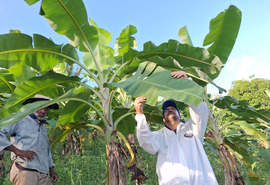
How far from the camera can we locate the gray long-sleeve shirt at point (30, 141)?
2297 millimetres

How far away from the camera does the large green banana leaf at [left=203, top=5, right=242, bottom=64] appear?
3016mm

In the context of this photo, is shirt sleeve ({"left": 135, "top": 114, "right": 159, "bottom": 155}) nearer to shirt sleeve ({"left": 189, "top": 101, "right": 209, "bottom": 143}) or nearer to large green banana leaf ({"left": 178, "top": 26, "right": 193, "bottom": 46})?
shirt sleeve ({"left": 189, "top": 101, "right": 209, "bottom": 143})

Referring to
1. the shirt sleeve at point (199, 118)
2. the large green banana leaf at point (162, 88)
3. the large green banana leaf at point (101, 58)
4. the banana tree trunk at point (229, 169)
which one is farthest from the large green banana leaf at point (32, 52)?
the banana tree trunk at point (229, 169)

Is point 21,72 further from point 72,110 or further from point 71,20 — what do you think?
point 71,20

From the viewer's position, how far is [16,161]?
7.52 ft

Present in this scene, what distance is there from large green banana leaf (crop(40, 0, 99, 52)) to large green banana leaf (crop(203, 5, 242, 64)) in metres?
2.10

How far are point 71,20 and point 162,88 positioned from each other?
1.73 m

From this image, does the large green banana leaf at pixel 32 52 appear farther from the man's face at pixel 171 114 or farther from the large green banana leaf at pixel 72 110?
the man's face at pixel 171 114

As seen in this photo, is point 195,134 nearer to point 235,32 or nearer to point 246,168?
point 235,32

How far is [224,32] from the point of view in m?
3.23

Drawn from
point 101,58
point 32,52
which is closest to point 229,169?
point 101,58

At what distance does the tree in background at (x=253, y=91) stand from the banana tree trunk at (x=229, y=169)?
15962 millimetres

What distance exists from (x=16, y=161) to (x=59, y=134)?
3.67 feet

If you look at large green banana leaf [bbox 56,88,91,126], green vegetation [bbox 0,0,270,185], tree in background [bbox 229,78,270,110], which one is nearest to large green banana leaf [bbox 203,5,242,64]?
green vegetation [bbox 0,0,270,185]
